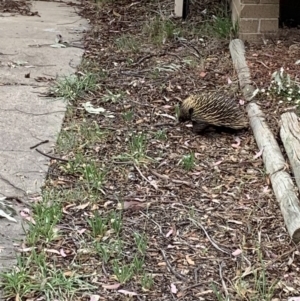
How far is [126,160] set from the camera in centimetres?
489

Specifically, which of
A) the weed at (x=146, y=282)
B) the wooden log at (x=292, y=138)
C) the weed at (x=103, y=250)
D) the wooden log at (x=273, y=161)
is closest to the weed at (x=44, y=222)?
the weed at (x=103, y=250)

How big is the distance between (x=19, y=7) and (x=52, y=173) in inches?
198

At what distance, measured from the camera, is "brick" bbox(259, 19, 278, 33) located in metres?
7.11

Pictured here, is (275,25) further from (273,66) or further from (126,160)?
(126,160)

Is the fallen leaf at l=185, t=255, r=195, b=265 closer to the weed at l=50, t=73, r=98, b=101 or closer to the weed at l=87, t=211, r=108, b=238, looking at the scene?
the weed at l=87, t=211, r=108, b=238

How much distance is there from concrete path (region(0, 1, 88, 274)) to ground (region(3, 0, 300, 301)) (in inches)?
4.6

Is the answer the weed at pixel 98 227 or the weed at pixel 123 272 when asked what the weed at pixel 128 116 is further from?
the weed at pixel 123 272

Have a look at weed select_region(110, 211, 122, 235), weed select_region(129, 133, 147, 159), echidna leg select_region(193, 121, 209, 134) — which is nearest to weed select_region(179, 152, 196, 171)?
weed select_region(129, 133, 147, 159)

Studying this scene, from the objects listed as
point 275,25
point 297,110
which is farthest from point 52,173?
point 275,25

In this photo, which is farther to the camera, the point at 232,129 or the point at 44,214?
the point at 232,129

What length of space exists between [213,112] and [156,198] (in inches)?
44.0

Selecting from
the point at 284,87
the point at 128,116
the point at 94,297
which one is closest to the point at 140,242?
the point at 94,297

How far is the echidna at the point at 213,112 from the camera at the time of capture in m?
5.32

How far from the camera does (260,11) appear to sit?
23.3 ft
